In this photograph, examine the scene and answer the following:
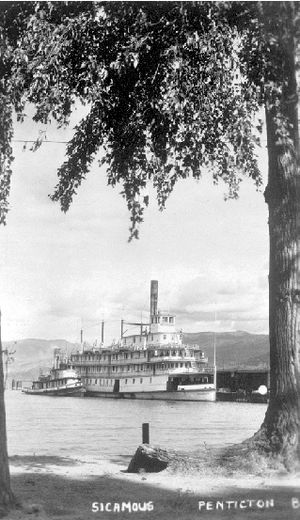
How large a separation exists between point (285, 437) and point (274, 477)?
0.58 metres

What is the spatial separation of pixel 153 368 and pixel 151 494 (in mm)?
57343

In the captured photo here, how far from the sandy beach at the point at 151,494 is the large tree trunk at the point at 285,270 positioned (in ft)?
2.04

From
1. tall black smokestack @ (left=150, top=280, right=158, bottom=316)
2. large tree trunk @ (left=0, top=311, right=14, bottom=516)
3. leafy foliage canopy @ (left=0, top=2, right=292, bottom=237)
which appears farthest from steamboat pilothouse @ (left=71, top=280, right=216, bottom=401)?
large tree trunk @ (left=0, top=311, right=14, bottom=516)

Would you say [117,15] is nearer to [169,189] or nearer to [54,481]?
[169,189]

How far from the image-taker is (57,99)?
959 cm

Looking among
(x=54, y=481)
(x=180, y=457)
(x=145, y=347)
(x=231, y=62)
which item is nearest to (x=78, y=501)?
(x=54, y=481)

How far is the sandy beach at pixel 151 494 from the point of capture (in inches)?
228

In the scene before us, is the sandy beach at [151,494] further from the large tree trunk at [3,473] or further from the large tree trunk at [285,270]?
the large tree trunk at [285,270]

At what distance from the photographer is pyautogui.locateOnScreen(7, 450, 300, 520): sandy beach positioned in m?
5.79

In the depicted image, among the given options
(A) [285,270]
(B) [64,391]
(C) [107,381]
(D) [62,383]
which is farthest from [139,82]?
(D) [62,383]

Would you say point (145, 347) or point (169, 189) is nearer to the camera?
point (169, 189)

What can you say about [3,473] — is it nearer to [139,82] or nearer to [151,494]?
[151,494]

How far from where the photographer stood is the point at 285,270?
803 centimetres

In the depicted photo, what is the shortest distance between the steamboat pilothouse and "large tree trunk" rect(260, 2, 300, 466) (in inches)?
2075
